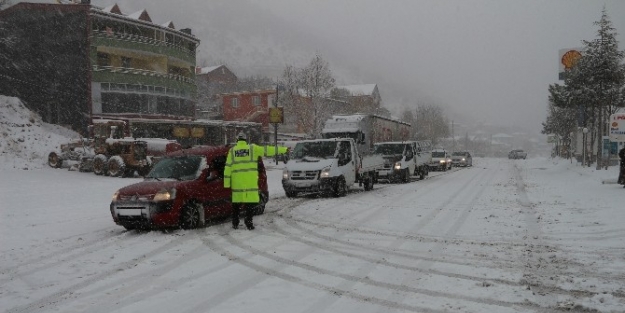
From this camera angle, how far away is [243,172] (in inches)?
371

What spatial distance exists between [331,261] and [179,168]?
15.5 feet

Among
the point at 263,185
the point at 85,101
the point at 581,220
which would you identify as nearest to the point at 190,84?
the point at 85,101

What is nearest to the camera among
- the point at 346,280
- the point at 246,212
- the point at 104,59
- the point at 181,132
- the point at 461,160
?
the point at 346,280

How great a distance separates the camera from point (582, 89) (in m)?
28.9

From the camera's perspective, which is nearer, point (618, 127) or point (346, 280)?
point (346, 280)

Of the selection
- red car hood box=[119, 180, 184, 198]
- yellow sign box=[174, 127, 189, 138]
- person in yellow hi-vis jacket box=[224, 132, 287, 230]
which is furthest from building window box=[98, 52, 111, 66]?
person in yellow hi-vis jacket box=[224, 132, 287, 230]

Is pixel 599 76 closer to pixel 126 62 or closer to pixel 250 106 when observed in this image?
pixel 126 62

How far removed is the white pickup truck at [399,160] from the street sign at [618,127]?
8.61 metres

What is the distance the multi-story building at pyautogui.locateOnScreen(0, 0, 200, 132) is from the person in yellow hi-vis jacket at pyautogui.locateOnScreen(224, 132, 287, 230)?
3204 cm

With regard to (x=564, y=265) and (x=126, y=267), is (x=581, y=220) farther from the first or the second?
(x=126, y=267)

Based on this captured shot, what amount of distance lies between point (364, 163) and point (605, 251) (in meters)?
10.7

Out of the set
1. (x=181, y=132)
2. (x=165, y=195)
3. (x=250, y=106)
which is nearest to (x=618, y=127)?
(x=165, y=195)

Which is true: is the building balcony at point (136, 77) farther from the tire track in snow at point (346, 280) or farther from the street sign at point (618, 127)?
the tire track in snow at point (346, 280)

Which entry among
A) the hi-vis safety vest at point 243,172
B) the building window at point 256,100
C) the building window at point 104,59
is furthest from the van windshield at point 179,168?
the building window at point 256,100
